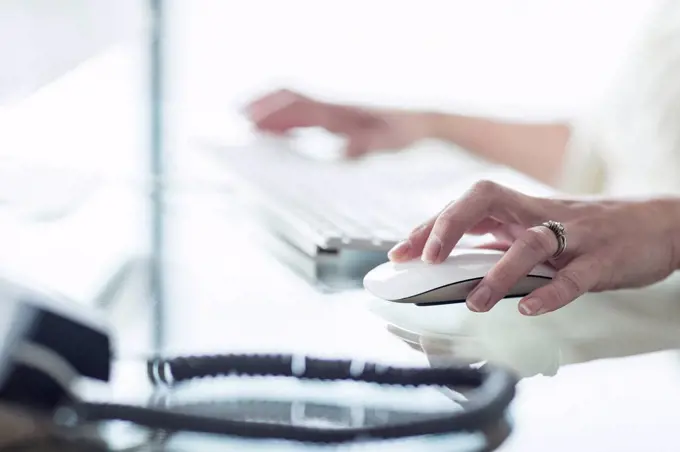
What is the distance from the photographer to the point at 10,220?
0.73m

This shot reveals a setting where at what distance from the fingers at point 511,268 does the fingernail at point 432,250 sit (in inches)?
1.3

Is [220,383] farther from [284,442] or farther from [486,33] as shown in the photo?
[486,33]

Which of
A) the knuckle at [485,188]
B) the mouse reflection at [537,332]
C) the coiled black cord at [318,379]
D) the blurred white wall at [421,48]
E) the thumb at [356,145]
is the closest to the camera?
the coiled black cord at [318,379]

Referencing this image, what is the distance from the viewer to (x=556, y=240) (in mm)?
572

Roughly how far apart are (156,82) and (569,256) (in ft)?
3.61

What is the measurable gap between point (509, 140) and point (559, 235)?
0.69 metres

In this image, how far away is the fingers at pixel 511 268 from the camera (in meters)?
0.53

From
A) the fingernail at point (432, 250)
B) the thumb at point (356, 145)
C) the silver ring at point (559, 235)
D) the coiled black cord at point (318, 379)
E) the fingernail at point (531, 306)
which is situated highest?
the thumb at point (356, 145)

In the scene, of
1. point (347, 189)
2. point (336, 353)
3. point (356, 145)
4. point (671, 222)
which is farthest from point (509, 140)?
point (336, 353)

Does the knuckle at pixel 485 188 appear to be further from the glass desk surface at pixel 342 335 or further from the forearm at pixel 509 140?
the forearm at pixel 509 140

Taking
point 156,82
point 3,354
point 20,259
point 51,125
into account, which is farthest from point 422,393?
point 156,82

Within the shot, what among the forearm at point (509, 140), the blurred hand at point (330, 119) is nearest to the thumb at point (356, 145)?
the blurred hand at point (330, 119)

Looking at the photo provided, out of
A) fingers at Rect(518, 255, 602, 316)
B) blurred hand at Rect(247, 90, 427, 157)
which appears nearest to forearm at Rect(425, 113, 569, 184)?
blurred hand at Rect(247, 90, 427, 157)

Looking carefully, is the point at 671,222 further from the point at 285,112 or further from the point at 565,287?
the point at 285,112
